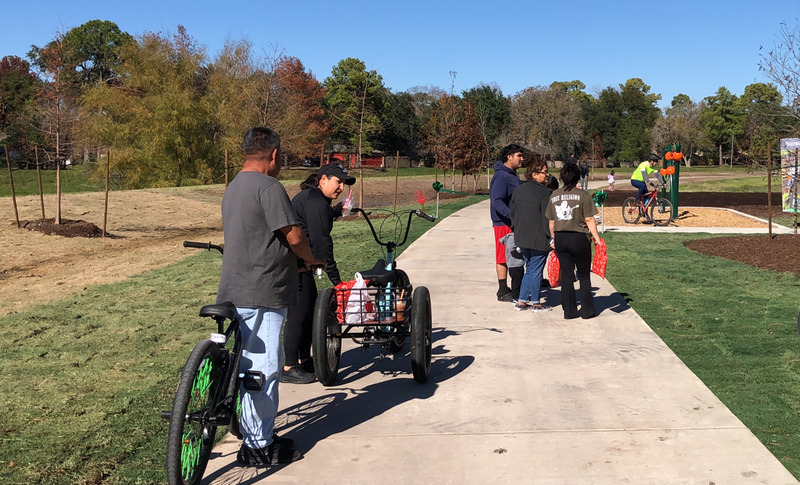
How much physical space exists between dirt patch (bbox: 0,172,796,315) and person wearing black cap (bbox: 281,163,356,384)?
6.35m

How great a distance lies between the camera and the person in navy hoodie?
968 cm

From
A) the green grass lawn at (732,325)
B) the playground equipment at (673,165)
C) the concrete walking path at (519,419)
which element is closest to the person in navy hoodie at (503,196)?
the concrete walking path at (519,419)

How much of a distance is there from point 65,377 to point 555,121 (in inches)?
3310

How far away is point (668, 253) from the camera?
14844mm

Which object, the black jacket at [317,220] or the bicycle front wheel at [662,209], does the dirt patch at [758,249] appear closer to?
the bicycle front wheel at [662,209]

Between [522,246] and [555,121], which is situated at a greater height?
[555,121]

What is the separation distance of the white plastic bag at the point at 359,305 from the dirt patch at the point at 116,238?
6896 mm

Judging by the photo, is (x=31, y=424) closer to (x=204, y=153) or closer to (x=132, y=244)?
(x=132, y=244)

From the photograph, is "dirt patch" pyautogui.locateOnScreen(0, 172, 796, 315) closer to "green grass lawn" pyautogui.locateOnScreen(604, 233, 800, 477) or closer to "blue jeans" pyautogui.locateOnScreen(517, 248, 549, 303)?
"green grass lawn" pyautogui.locateOnScreen(604, 233, 800, 477)

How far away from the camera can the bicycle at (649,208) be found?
2039 centimetres

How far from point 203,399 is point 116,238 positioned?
19.7 meters

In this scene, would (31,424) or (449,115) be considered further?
(449,115)

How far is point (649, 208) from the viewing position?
20.6 metres

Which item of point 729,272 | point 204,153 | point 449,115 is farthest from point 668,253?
point 204,153
